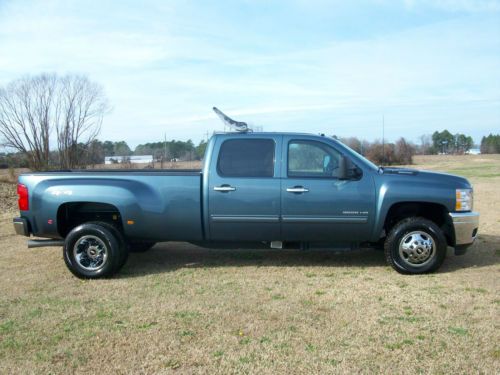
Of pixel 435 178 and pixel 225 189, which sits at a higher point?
pixel 435 178

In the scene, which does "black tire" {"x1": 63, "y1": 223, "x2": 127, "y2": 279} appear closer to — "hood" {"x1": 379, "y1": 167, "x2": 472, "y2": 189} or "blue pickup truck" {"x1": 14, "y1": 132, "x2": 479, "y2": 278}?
"blue pickup truck" {"x1": 14, "y1": 132, "x2": 479, "y2": 278}

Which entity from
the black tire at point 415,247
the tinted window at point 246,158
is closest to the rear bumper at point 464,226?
the black tire at point 415,247

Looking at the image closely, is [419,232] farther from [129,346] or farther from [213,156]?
[129,346]

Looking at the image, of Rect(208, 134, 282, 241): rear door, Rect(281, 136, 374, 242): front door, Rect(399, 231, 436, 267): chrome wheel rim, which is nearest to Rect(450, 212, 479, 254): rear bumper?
Rect(399, 231, 436, 267): chrome wheel rim

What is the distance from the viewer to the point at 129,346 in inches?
150

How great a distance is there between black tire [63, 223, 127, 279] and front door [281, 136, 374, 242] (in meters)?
2.12

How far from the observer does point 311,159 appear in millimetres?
5898

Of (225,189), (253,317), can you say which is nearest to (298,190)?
(225,189)

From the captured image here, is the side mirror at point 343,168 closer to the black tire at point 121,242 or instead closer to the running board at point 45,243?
the black tire at point 121,242

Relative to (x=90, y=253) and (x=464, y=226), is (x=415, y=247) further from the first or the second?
(x=90, y=253)

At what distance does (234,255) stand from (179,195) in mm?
1660

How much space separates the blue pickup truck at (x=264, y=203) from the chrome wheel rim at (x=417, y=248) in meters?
0.01

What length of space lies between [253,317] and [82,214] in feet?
9.98

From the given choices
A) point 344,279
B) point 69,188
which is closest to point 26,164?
point 69,188
